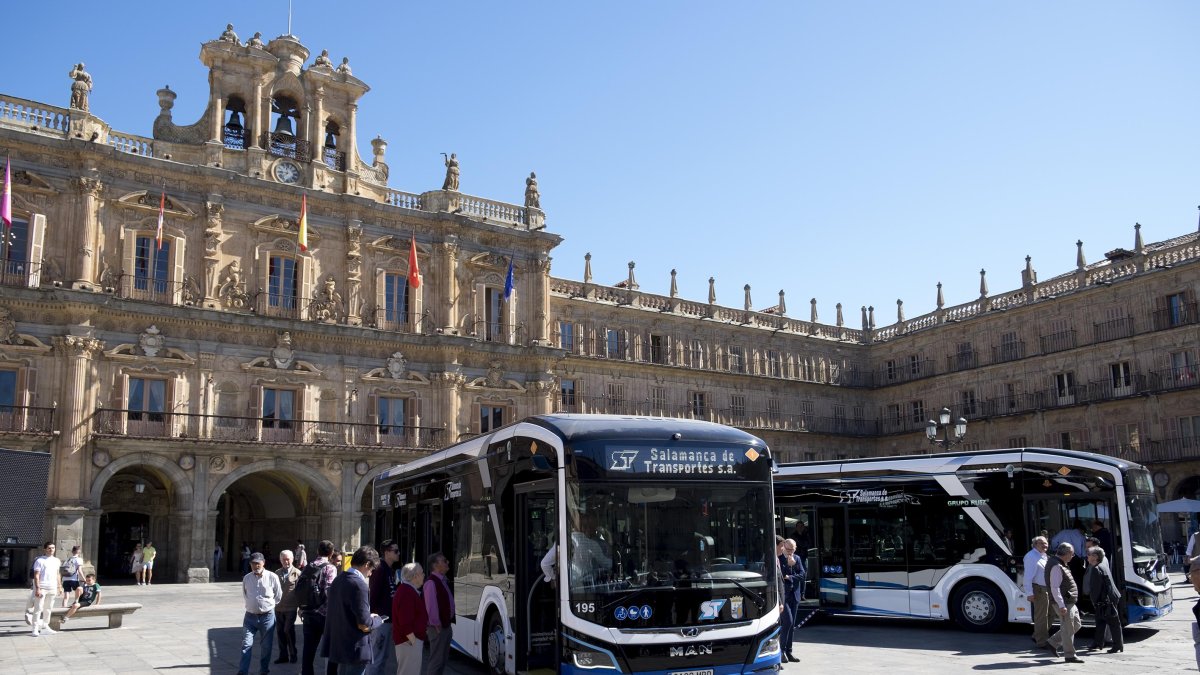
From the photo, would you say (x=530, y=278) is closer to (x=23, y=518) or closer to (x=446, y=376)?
(x=446, y=376)

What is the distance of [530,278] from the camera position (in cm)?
3722

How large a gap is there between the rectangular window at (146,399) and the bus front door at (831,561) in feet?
68.1

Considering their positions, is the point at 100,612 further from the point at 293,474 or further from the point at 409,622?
the point at 293,474

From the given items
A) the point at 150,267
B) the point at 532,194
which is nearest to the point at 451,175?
the point at 532,194

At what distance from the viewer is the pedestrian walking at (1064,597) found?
1251cm

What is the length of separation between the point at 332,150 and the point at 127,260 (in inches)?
323

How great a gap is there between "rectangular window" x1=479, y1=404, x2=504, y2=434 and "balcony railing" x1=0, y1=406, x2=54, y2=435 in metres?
13.6

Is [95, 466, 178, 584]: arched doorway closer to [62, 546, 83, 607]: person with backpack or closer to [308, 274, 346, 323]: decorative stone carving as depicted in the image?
[308, 274, 346, 323]: decorative stone carving

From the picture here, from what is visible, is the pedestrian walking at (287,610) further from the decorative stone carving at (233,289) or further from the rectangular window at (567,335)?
the rectangular window at (567,335)

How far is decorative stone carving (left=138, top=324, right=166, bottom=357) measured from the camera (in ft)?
95.8

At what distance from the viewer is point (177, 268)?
1192 inches

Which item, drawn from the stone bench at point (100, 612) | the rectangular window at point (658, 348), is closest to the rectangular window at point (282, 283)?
the stone bench at point (100, 612)

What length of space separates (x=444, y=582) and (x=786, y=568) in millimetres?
5440

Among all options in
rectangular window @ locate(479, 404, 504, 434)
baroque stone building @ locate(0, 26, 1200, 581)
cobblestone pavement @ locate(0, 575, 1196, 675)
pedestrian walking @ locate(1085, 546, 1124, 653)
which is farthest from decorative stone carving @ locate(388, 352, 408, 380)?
pedestrian walking @ locate(1085, 546, 1124, 653)
